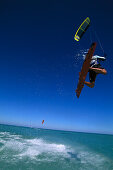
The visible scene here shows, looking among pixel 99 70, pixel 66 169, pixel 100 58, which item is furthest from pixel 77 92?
pixel 66 169

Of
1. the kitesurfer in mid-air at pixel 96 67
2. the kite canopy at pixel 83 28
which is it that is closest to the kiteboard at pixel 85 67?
the kitesurfer in mid-air at pixel 96 67

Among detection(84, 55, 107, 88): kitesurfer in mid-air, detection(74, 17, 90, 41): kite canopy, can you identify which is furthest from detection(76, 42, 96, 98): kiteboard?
detection(74, 17, 90, 41): kite canopy

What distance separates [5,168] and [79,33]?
39.5 ft

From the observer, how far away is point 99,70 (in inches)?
172

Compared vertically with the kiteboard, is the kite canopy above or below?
above

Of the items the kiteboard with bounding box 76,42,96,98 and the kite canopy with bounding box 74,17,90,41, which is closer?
the kiteboard with bounding box 76,42,96,98

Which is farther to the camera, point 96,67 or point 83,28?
point 83,28

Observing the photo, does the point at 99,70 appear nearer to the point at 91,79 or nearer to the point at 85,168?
the point at 91,79

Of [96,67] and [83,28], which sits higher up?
[83,28]

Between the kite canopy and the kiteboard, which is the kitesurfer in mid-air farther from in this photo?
the kite canopy

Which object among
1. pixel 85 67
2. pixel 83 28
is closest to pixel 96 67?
pixel 85 67

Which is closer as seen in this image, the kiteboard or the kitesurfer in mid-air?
the kiteboard

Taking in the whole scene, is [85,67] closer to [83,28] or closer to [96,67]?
[96,67]

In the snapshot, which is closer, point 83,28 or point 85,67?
point 85,67
